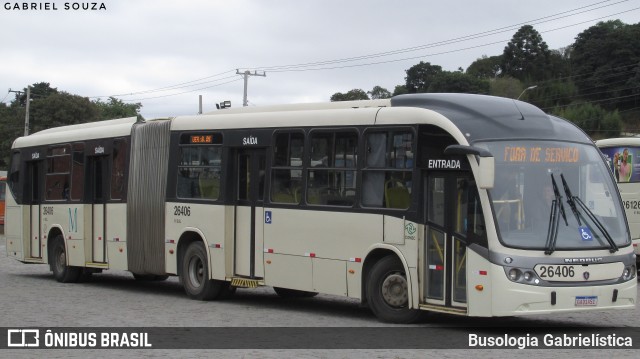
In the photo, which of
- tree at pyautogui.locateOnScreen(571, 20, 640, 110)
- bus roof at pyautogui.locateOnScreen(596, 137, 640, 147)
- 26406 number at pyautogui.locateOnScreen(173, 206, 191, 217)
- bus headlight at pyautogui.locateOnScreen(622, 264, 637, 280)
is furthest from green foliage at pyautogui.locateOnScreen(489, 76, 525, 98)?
bus headlight at pyautogui.locateOnScreen(622, 264, 637, 280)

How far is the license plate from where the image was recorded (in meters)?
12.1

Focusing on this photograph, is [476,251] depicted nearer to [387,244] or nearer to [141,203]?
[387,244]

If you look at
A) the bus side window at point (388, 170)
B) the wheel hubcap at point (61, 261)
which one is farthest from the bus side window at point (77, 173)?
the bus side window at point (388, 170)

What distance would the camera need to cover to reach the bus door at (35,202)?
23312 mm

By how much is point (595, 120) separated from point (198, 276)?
252 ft

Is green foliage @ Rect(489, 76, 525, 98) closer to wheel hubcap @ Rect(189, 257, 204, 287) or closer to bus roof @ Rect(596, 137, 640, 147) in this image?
bus roof @ Rect(596, 137, 640, 147)

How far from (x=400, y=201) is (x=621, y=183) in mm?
12031

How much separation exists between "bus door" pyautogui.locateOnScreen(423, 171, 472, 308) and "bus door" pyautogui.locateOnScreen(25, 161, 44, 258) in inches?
510

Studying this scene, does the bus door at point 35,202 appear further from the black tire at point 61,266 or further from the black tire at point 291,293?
the black tire at point 291,293

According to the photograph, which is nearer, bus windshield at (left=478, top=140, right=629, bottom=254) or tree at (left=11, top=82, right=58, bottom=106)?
bus windshield at (left=478, top=140, right=629, bottom=254)

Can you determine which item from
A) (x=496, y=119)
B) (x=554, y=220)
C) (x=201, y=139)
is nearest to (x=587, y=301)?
(x=554, y=220)

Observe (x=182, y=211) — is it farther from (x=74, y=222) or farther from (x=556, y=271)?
(x=556, y=271)

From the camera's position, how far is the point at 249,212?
16.4 metres

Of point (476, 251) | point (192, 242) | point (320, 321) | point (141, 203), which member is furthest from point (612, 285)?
point (141, 203)
